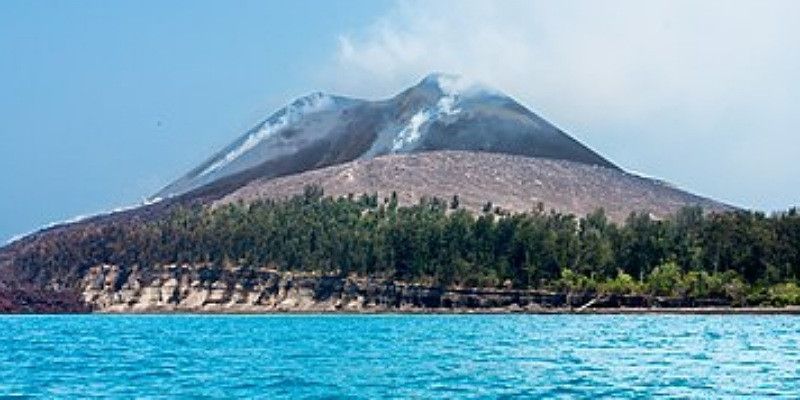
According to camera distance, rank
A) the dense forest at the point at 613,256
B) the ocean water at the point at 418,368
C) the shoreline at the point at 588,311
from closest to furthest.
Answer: the ocean water at the point at 418,368 → the shoreline at the point at 588,311 → the dense forest at the point at 613,256

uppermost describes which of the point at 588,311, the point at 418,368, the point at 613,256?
the point at 613,256

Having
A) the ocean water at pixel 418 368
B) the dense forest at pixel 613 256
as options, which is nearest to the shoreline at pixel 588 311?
the dense forest at pixel 613 256

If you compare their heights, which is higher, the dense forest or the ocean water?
the dense forest

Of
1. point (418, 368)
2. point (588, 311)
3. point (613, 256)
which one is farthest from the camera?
point (613, 256)

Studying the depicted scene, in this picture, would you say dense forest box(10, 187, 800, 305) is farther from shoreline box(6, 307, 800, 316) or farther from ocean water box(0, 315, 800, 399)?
ocean water box(0, 315, 800, 399)

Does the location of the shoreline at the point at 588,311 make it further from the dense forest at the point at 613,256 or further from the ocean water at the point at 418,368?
the ocean water at the point at 418,368

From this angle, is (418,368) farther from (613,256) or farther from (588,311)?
(613,256)

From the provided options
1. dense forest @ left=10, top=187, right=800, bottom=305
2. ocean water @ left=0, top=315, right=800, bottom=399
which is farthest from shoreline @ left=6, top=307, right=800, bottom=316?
ocean water @ left=0, top=315, right=800, bottom=399

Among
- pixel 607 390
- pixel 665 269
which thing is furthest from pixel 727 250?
pixel 607 390

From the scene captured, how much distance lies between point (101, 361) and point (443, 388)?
23467mm

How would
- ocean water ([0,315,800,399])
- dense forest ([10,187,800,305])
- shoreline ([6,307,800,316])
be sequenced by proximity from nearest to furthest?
ocean water ([0,315,800,399]) → shoreline ([6,307,800,316]) → dense forest ([10,187,800,305])

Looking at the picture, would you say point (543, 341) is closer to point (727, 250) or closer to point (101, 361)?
point (101, 361)

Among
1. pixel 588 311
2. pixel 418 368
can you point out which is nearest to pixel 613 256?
pixel 588 311

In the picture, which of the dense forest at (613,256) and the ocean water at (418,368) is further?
the dense forest at (613,256)
